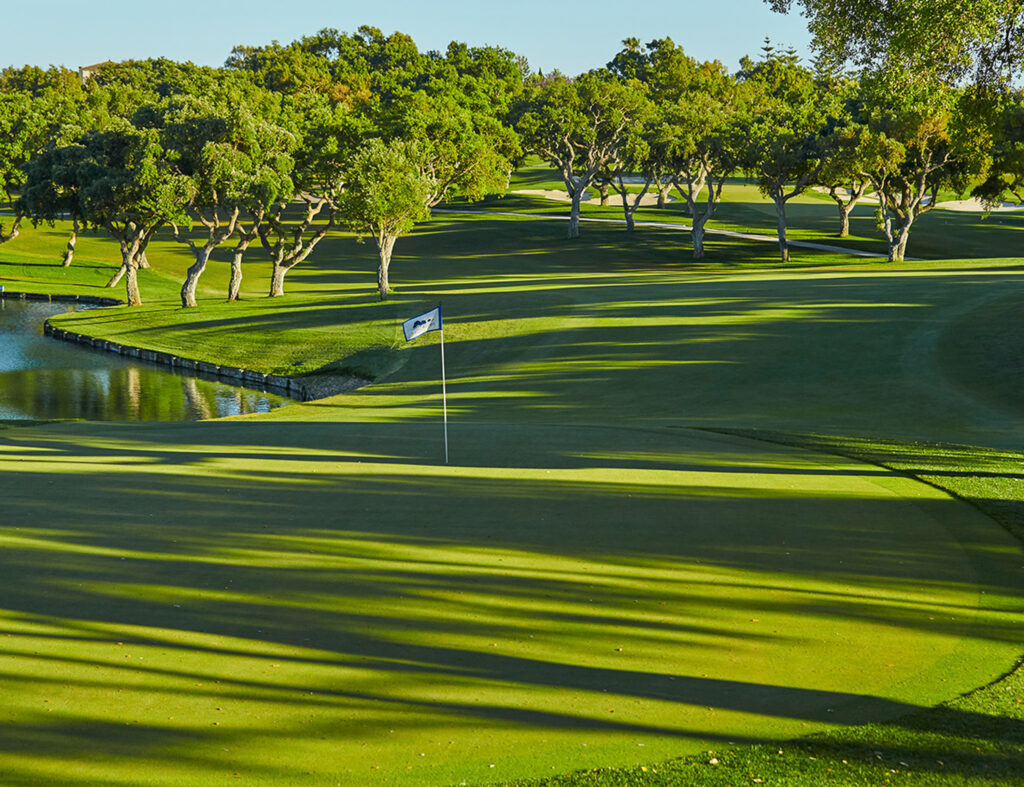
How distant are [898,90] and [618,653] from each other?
52.4ft

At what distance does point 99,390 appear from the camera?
113 feet

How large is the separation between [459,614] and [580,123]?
69.9 m

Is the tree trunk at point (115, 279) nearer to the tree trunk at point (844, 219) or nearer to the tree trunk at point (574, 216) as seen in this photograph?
the tree trunk at point (574, 216)

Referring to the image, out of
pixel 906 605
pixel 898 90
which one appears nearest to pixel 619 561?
pixel 906 605

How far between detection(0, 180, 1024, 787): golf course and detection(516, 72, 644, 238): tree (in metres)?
53.7

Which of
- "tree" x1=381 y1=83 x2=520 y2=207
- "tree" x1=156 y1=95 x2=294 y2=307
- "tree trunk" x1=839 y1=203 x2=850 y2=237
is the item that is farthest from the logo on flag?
"tree trunk" x1=839 y1=203 x2=850 y2=237

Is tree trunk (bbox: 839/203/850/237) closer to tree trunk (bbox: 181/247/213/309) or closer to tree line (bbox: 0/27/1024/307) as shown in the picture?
tree line (bbox: 0/27/1024/307)

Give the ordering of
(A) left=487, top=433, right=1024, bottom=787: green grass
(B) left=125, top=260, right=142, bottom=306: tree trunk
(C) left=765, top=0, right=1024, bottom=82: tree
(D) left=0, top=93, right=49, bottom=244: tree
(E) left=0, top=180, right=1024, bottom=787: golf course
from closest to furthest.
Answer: (A) left=487, top=433, right=1024, bottom=787: green grass → (E) left=0, top=180, right=1024, bottom=787: golf course → (C) left=765, top=0, right=1024, bottom=82: tree → (B) left=125, top=260, right=142, bottom=306: tree trunk → (D) left=0, top=93, right=49, bottom=244: tree

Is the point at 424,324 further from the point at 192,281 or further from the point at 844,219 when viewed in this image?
the point at 844,219

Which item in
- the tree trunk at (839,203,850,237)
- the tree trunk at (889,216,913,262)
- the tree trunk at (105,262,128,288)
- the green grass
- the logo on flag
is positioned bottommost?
the green grass

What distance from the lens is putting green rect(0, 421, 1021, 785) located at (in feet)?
21.1

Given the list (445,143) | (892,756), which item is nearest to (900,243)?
(445,143)

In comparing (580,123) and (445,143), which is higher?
(580,123)

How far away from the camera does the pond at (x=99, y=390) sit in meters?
30.6
